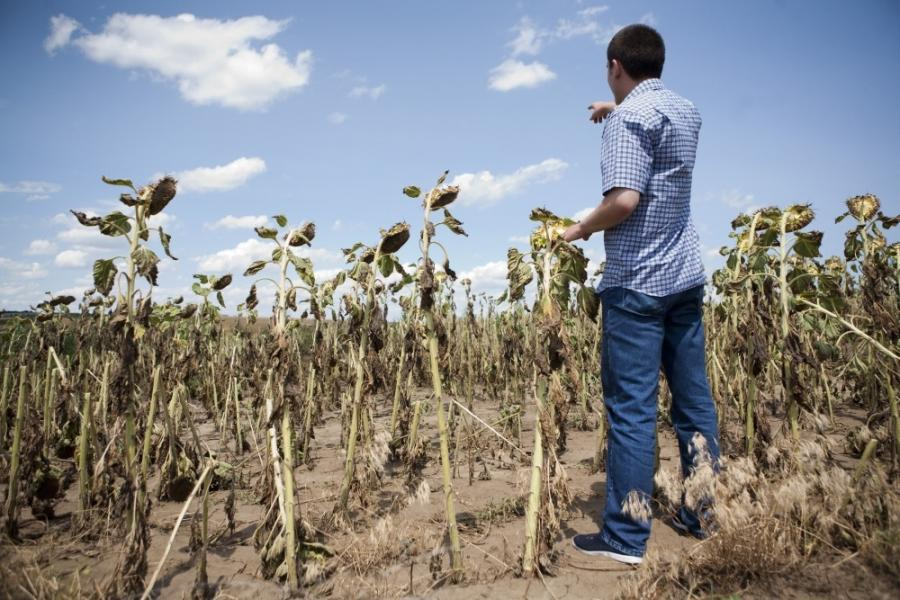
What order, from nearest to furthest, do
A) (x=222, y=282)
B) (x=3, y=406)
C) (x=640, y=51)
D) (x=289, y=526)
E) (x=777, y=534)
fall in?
(x=777, y=534) < (x=289, y=526) < (x=640, y=51) < (x=222, y=282) < (x=3, y=406)

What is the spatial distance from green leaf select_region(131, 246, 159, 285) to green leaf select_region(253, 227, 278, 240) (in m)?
0.48

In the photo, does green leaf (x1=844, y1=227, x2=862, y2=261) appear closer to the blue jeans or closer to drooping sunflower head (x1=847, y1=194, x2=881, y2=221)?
drooping sunflower head (x1=847, y1=194, x2=881, y2=221)

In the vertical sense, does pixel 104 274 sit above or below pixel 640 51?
below

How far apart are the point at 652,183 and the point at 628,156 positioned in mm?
218

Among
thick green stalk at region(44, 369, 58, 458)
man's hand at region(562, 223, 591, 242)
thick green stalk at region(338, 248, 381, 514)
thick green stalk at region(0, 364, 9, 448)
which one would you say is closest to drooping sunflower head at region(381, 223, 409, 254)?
thick green stalk at region(338, 248, 381, 514)

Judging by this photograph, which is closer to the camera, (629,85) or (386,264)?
(629,85)

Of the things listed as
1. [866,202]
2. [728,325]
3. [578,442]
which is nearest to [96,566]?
[578,442]

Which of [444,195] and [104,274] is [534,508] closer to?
[444,195]

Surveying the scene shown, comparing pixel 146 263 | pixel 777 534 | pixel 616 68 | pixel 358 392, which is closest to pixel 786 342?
pixel 777 534

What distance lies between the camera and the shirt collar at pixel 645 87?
2.56 meters

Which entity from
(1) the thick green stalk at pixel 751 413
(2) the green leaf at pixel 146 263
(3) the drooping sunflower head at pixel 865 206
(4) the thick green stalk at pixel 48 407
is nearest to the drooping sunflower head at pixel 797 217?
(1) the thick green stalk at pixel 751 413

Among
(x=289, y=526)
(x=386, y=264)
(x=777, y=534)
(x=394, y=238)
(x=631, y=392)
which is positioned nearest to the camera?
(x=777, y=534)

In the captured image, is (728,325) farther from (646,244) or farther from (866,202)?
(646,244)

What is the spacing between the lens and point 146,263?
240 cm
